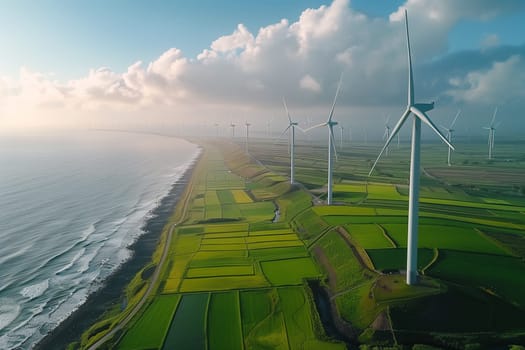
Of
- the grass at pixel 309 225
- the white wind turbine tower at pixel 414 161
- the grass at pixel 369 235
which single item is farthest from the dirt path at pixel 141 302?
the white wind turbine tower at pixel 414 161

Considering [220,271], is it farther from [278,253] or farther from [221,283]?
[278,253]

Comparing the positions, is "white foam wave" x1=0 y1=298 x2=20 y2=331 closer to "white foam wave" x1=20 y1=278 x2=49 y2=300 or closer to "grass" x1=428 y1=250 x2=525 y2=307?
"white foam wave" x1=20 y1=278 x2=49 y2=300

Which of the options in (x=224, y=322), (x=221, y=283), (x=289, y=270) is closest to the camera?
(x=224, y=322)

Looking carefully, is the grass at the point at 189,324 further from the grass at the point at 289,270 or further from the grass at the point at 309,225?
the grass at the point at 309,225

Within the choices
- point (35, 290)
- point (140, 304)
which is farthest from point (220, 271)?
point (35, 290)

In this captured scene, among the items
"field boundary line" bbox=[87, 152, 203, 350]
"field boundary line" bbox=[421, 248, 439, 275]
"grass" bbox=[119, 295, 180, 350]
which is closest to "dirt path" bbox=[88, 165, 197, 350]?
"field boundary line" bbox=[87, 152, 203, 350]

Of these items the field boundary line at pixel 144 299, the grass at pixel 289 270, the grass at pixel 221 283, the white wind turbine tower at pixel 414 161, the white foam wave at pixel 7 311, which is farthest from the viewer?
the grass at pixel 289 270
